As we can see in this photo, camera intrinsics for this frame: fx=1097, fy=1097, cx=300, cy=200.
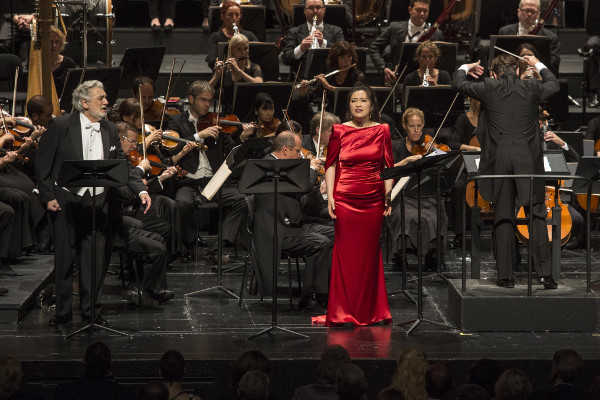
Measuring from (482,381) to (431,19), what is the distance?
6.87 meters

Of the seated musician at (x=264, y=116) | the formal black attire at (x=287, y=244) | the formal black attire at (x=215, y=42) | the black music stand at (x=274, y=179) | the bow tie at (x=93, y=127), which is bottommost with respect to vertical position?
the formal black attire at (x=287, y=244)

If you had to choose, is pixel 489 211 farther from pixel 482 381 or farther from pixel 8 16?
pixel 8 16

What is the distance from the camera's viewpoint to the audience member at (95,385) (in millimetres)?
4898

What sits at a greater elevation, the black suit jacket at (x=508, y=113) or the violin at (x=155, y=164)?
the black suit jacket at (x=508, y=113)

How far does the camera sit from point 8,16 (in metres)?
10.5

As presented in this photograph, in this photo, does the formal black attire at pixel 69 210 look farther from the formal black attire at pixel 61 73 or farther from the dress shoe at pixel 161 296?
the formal black attire at pixel 61 73

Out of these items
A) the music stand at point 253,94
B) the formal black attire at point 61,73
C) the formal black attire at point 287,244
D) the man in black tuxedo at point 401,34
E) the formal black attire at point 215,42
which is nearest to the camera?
the formal black attire at point 287,244

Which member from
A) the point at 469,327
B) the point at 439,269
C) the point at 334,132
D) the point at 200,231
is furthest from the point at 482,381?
the point at 200,231

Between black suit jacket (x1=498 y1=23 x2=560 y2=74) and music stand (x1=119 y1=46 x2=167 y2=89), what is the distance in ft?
11.0

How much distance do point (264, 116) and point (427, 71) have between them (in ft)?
5.51

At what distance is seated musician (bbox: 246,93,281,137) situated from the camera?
9.03 metres

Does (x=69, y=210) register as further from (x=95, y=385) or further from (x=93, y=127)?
(x=95, y=385)

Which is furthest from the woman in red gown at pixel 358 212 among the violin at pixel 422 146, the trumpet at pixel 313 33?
the trumpet at pixel 313 33

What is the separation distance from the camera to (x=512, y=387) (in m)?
4.84
